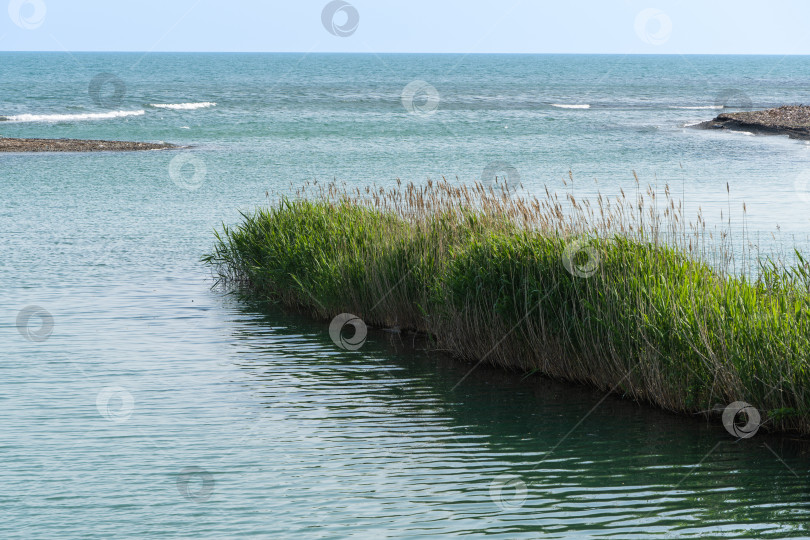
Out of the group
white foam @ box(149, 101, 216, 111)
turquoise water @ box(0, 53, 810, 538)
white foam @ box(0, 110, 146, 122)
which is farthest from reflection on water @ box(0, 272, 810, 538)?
white foam @ box(149, 101, 216, 111)

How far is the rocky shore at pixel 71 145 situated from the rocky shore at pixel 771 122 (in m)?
30.0

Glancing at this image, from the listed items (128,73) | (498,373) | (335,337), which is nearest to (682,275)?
(498,373)

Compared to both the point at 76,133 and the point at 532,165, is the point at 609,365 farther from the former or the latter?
the point at 76,133

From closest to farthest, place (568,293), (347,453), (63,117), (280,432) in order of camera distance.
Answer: (347,453) → (280,432) → (568,293) → (63,117)

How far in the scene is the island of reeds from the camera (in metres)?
8.19

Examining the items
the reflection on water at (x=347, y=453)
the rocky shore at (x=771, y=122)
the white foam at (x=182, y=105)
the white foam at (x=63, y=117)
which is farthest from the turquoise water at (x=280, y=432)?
the white foam at (x=182, y=105)

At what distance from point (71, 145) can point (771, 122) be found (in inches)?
1402

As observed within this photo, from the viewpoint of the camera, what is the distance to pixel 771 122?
4878 cm

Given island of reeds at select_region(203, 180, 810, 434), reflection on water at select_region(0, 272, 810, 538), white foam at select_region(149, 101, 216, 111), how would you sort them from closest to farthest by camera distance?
reflection on water at select_region(0, 272, 810, 538) → island of reeds at select_region(203, 180, 810, 434) → white foam at select_region(149, 101, 216, 111)

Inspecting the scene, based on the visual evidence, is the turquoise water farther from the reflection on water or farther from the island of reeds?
the island of reeds

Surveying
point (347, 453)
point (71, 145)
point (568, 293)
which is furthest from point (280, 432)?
point (71, 145)

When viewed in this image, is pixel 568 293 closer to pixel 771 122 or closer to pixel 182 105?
pixel 771 122

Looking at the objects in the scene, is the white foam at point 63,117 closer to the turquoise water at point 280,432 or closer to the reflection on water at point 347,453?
the turquoise water at point 280,432

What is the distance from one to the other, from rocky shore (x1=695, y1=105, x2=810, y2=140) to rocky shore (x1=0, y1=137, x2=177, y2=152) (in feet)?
98.5
